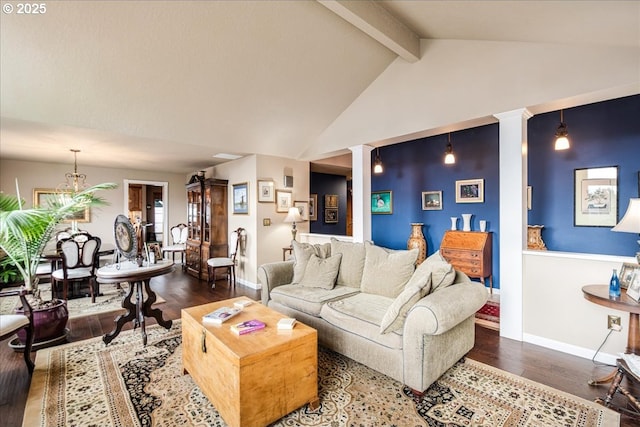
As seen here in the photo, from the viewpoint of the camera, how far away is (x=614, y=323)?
2609 mm

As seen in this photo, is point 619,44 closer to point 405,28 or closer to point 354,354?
point 405,28

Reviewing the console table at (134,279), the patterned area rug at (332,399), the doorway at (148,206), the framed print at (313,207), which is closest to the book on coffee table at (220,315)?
the patterned area rug at (332,399)

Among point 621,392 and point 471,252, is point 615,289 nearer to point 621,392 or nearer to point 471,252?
point 621,392

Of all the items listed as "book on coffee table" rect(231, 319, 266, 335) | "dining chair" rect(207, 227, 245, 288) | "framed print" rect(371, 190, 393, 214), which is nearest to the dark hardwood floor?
"dining chair" rect(207, 227, 245, 288)

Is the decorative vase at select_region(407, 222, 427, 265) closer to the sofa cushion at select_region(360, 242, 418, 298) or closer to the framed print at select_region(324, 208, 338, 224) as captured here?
the sofa cushion at select_region(360, 242, 418, 298)

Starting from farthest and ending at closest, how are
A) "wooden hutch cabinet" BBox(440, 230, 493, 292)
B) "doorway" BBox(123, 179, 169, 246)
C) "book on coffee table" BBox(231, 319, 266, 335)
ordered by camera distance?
"doorway" BBox(123, 179, 169, 246), "wooden hutch cabinet" BBox(440, 230, 493, 292), "book on coffee table" BBox(231, 319, 266, 335)

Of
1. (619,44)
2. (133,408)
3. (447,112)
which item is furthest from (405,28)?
(133,408)

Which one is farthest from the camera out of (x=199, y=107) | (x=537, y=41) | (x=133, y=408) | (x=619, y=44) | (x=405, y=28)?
(x=199, y=107)

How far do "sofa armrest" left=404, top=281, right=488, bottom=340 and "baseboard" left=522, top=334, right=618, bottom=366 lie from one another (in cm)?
116

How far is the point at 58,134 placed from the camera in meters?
3.95

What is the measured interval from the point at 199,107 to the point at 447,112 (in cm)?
311

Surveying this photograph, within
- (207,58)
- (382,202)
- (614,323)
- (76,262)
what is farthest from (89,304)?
(614,323)

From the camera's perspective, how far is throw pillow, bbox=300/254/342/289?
3.39 meters

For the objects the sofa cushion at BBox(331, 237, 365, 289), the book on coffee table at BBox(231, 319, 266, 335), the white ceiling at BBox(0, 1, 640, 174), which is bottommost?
the book on coffee table at BBox(231, 319, 266, 335)
